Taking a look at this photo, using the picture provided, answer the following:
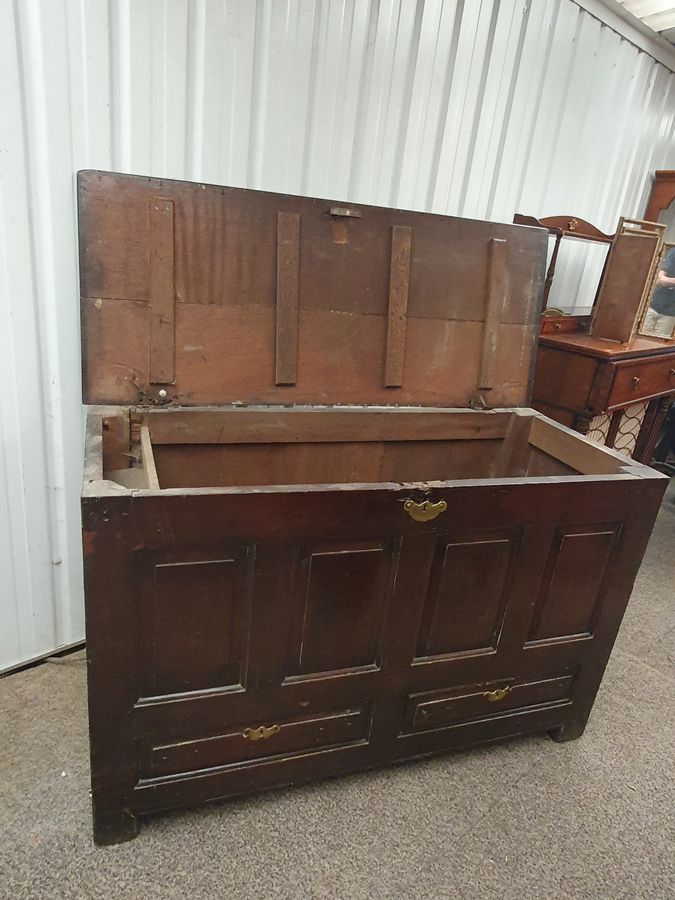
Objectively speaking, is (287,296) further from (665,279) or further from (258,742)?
(665,279)

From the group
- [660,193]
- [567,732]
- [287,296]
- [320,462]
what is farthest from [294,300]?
[660,193]

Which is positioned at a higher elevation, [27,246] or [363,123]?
[363,123]

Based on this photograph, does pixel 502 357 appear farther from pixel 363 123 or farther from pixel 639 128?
pixel 639 128

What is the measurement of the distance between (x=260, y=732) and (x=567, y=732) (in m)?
0.89

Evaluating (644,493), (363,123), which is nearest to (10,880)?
(644,493)

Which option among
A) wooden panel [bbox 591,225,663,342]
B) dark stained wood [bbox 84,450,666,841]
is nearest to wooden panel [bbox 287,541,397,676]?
dark stained wood [bbox 84,450,666,841]

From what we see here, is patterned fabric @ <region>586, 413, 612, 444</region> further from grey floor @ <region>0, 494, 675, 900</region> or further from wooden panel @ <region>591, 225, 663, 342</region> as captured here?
grey floor @ <region>0, 494, 675, 900</region>

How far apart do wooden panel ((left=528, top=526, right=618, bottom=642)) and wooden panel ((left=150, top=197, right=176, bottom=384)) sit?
101cm

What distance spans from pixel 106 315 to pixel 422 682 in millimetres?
1117

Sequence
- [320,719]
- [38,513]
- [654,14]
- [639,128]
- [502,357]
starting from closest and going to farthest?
[320,719] → [38,513] → [502,357] → [654,14] → [639,128]

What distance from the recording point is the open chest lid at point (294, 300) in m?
1.33

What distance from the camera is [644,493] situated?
4.33ft

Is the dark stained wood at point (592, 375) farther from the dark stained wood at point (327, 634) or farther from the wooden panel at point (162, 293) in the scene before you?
the wooden panel at point (162, 293)

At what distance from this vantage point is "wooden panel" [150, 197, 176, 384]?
52.1 inches
